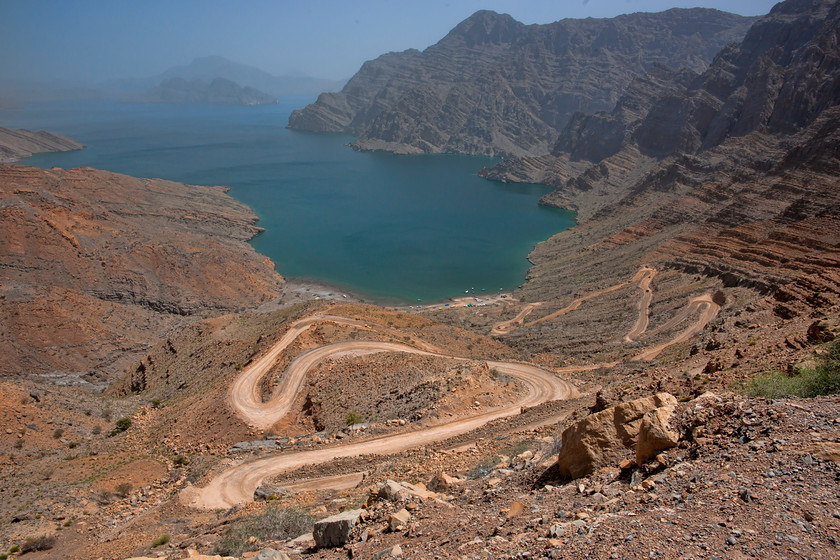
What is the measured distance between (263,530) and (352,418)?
14225 mm

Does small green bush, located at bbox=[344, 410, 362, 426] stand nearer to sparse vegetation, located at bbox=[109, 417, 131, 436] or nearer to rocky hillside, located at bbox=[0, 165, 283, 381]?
sparse vegetation, located at bbox=[109, 417, 131, 436]

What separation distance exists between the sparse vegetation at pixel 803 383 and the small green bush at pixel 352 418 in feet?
71.9

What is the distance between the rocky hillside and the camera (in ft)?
196

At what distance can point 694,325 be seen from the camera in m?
54.1

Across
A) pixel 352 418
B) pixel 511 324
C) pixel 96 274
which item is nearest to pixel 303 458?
pixel 352 418

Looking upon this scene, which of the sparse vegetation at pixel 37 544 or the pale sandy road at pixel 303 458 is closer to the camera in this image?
the sparse vegetation at pixel 37 544

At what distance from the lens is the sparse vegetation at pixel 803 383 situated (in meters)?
15.5

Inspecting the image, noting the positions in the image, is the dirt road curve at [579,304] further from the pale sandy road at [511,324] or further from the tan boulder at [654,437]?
the tan boulder at [654,437]

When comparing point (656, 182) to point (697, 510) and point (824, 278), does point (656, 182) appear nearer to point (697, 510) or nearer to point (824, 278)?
point (824, 278)

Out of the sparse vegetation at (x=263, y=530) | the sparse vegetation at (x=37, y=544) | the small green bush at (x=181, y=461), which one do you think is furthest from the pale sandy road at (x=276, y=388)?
the sparse vegetation at (x=263, y=530)

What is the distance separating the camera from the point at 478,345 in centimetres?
5475

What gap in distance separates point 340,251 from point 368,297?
28.3m

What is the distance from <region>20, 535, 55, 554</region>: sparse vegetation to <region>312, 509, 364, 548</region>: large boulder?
14.2 m

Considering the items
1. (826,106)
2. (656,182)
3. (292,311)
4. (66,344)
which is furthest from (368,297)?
(826,106)
